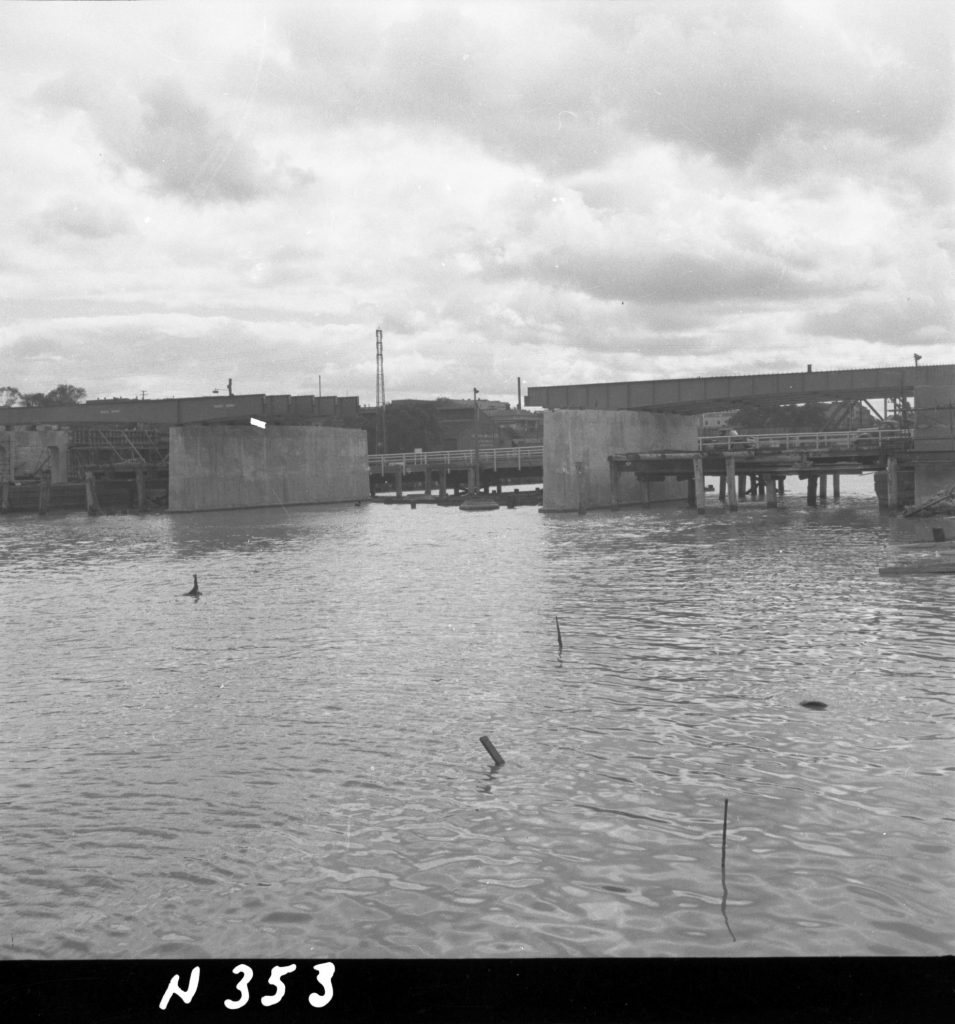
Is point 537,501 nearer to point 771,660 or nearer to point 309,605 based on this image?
point 309,605

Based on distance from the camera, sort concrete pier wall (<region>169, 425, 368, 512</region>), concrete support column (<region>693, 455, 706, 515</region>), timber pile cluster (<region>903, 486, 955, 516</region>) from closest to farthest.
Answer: timber pile cluster (<region>903, 486, 955, 516</region>)
concrete support column (<region>693, 455, 706, 515</region>)
concrete pier wall (<region>169, 425, 368, 512</region>)

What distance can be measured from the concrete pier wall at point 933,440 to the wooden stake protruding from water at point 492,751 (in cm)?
5370

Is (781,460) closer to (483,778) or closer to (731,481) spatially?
(731,481)

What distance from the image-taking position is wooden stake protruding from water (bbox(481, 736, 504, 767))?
1211 centimetres

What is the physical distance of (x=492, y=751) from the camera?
12.3 metres

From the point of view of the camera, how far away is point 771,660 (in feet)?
60.4

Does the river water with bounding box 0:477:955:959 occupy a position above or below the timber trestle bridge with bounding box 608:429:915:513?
below

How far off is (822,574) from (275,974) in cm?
2725

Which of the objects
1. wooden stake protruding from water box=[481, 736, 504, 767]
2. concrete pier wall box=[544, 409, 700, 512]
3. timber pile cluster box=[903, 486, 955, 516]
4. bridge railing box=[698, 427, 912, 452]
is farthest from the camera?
concrete pier wall box=[544, 409, 700, 512]

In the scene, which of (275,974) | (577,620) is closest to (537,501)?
(577,620)

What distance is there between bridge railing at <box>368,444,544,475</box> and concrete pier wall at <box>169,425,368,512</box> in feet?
26.8

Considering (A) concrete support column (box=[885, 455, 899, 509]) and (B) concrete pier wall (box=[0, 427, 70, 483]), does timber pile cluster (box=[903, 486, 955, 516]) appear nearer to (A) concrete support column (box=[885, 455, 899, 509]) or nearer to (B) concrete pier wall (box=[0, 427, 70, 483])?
(A) concrete support column (box=[885, 455, 899, 509])

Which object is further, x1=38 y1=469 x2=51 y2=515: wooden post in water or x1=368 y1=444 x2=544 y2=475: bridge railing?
x1=368 y1=444 x2=544 y2=475: bridge railing

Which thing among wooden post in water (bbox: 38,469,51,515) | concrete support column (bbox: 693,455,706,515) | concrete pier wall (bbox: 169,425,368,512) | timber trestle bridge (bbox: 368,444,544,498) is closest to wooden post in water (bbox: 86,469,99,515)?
wooden post in water (bbox: 38,469,51,515)
